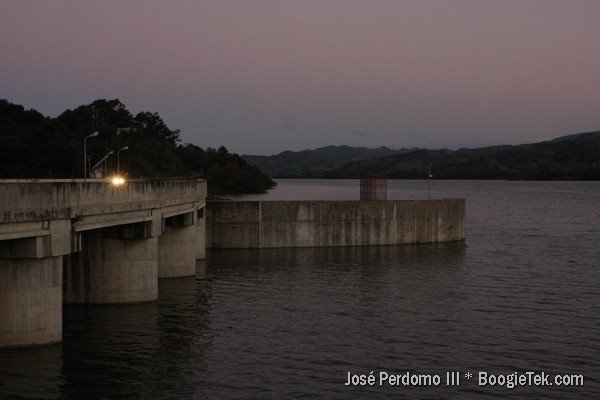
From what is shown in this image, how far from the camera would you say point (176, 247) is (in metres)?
43.6

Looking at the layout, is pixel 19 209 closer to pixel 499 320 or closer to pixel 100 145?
pixel 499 320

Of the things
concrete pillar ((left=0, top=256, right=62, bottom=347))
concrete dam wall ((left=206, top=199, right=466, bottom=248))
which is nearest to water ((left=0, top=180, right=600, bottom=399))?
concrete pillar ((left=0, top=256, right=62, bottom=347))

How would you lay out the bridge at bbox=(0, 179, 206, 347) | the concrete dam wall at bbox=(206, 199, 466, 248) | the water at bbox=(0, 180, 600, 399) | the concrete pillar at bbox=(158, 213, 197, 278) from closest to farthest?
the water at bbox=(0, 180, 600, 399), the bridge at bbox=(0, 179, 206, 347), the concrete pillar at bbox=(158, 213, 197, 278), the concrete dam wall at bbox=(206, 199, 466, 248)

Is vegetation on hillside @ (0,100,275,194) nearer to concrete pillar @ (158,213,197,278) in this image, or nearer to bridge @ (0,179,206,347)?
concrete pillar @ (158,213,197,278)

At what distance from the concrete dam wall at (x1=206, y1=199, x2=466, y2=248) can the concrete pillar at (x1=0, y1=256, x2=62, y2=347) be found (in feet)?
108

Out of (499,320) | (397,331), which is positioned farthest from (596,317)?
(397,331)

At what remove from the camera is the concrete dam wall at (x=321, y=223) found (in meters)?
58.6

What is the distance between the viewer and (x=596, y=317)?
1366 inches

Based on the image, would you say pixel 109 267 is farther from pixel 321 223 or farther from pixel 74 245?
pixel 321 223

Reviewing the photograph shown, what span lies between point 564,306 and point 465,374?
1442cm

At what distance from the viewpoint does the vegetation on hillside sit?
79562 mm

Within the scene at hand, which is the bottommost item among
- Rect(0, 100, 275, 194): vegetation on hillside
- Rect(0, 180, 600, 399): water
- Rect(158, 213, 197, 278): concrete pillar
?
Rect(0, 180, 600, 399): water

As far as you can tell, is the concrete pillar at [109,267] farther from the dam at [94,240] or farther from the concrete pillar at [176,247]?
the concrete pillar at [176,247]

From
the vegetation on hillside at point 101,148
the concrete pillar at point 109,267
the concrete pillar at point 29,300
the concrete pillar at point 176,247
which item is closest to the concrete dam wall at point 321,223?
the vegetation on hillside at point 101,148
